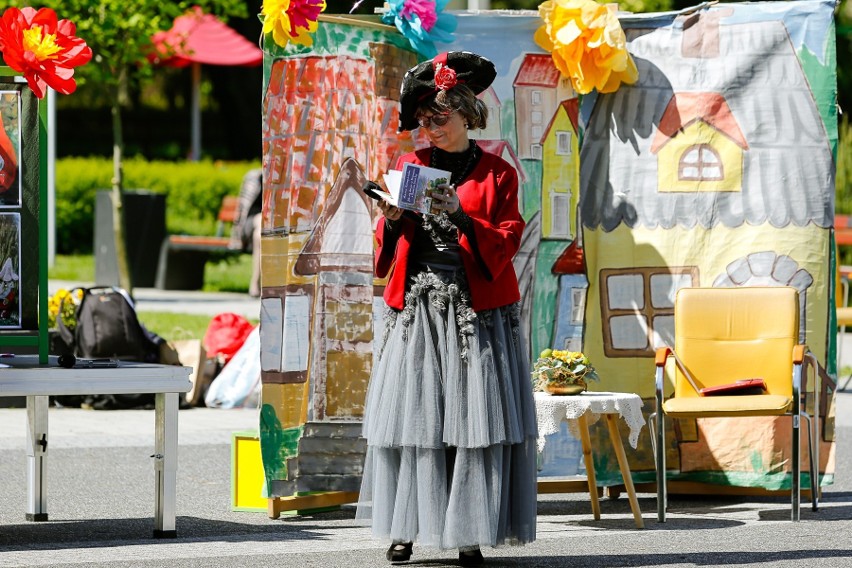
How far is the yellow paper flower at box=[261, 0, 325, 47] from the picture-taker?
23.9ft

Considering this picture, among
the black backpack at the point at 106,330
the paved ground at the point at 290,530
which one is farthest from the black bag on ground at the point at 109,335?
the paved ground at the point at 290,530

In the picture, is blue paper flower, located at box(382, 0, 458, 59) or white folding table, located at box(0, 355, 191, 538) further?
blue paper flower, located at box(382, 0, 458, 59)

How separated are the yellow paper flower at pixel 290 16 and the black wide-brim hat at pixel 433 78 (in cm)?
113

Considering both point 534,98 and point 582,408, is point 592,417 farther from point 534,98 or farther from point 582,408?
point 534,98

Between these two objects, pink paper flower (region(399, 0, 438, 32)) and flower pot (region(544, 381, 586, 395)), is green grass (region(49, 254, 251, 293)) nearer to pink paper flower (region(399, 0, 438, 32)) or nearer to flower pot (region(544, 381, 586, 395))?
pink paper flower (region(399, 0, 438, 32))

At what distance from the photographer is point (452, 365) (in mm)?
6133

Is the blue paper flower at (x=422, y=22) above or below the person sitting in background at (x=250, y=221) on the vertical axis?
above

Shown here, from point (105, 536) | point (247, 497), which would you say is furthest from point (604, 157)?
point (105, 536)

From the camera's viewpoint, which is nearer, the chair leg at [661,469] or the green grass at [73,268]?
the chair leg at [661,469]

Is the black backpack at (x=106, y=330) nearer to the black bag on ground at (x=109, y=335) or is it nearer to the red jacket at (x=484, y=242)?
the black bag on ground at (x=109, y=335)

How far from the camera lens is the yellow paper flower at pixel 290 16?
728 centimetres

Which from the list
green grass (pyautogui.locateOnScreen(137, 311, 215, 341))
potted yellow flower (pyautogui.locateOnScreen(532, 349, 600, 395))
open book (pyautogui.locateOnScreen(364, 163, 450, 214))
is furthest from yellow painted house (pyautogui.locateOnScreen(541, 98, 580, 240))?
green grass (pyautogui.locateOnScreen(137, 311, 215, 341))

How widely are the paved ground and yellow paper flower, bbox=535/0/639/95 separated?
2138mm

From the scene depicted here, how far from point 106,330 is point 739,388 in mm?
5019
